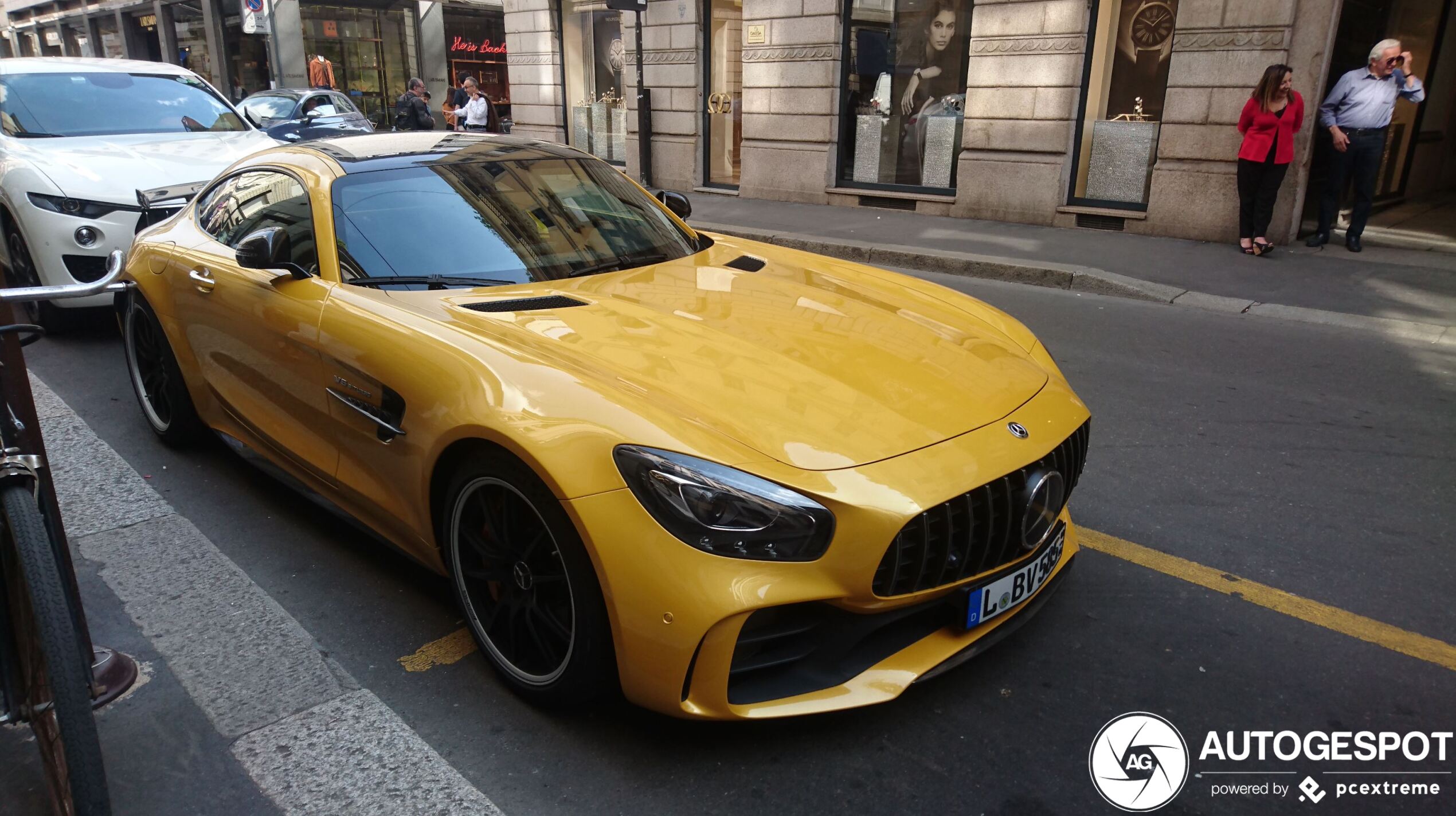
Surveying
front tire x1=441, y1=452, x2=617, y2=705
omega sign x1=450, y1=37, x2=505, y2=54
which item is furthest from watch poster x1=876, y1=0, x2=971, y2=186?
omega sign x1=450, y1=37, x2=505, y2=54

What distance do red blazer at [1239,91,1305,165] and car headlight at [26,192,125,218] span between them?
9.45 metres

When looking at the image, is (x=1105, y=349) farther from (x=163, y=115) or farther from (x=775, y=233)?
(x=163, y=115)

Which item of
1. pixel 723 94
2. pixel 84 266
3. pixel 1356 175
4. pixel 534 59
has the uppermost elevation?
pixel 534 59

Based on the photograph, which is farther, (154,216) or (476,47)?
(476,47)

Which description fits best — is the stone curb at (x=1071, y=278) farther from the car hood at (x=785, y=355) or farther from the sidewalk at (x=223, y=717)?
the sidewalk at (x=223, y=717)

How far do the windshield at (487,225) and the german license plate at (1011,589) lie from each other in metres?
1.82

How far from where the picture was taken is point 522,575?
2686 mm

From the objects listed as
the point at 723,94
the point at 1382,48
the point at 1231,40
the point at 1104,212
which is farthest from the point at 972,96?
the point at 723,94

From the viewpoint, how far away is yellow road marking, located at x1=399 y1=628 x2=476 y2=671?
9.77 feet

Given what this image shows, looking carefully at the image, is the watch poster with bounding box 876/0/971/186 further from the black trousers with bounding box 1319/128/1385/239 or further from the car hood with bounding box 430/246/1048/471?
the car hood with bounding box 430/246/1048/471

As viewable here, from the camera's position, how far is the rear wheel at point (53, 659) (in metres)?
2.05

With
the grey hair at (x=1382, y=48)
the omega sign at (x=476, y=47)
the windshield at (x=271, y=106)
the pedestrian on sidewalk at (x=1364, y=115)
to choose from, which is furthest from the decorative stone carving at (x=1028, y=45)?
the omega sign at (x=476, y=47)

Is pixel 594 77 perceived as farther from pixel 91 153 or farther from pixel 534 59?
pixel 91 153

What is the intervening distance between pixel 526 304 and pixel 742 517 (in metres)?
1.28
